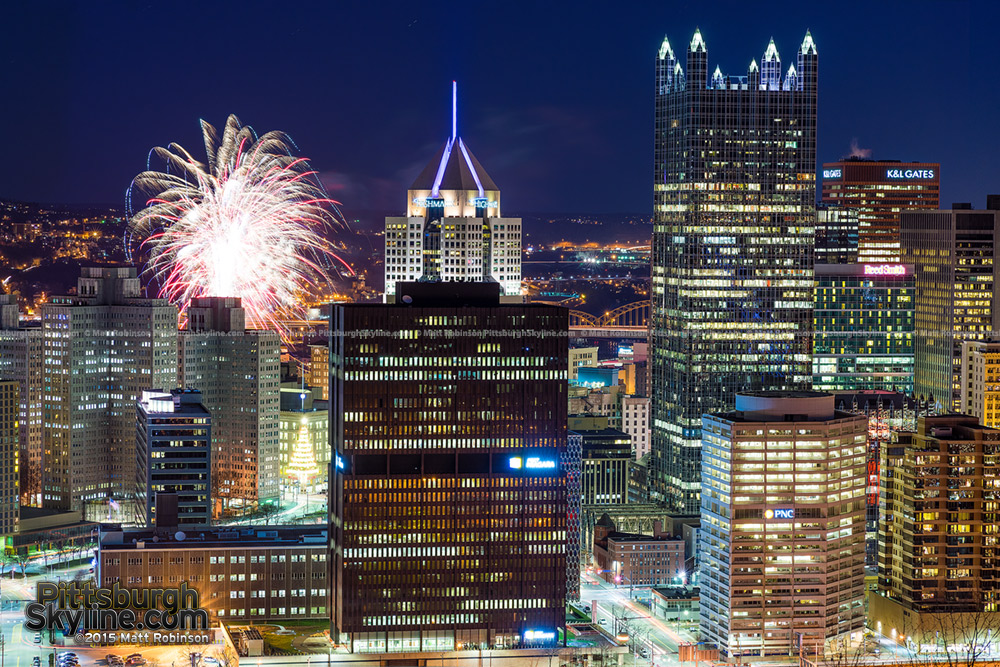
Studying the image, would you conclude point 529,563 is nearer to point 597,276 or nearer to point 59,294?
point 59,294

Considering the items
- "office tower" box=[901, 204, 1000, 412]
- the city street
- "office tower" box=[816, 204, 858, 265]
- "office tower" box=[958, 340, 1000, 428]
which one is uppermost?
"office tower" box=[816, 204, 858, 265]

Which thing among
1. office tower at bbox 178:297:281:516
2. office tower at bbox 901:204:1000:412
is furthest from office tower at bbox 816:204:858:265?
office tower at bbox 178:297:281:516

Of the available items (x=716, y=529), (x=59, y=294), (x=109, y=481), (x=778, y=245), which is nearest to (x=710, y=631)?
(x=716, y=529)

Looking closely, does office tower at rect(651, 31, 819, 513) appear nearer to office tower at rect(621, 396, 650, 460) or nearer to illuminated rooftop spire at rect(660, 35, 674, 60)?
illuminated rooftop spire at rect(660, 35, 674, 60)

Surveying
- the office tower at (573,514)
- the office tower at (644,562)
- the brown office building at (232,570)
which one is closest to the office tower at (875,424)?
the office tower at (644,562)

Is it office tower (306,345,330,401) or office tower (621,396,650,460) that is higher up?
office tower (306,345,330,401)

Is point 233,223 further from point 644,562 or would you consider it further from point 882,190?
point 882,190

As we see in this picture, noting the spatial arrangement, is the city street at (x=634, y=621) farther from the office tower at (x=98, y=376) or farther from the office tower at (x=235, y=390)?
the office tower at (x=98, y=376)
